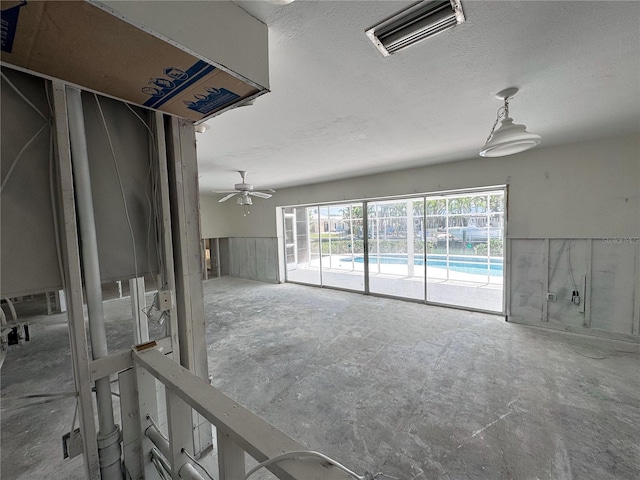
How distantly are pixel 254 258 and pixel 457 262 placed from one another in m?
6.30

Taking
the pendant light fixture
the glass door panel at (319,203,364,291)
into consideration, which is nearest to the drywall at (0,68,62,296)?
the pendant light fixture

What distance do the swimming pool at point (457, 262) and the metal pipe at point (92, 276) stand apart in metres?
6.91

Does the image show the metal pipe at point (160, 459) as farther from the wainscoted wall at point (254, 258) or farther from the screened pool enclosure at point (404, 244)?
the wainscoted wall at point (254, 258)

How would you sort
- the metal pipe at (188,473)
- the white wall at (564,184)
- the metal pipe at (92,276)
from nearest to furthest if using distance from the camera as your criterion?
1. the metal pipe at (188,473)
2. the metal pipe at (92,276)
3. the white wall at (564,184)

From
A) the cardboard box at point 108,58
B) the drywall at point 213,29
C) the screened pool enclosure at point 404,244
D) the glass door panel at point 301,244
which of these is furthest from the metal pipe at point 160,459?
the glass door panel at point 301,244

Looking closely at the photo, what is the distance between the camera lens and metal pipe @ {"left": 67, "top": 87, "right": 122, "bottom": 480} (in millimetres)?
1182

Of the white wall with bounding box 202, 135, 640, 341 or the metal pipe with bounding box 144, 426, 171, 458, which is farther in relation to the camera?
the white wall with bounding box 202, 135, 640, 341

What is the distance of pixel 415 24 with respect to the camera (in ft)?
4.26

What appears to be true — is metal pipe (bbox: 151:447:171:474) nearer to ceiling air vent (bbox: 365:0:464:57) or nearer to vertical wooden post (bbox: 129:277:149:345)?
vertical wooden post (bbox: 129:277:149:345)

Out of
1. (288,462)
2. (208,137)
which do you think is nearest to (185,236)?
(288,462)

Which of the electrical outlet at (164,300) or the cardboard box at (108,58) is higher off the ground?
the cardboard box at (108,58)

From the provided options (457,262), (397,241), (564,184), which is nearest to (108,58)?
(564,184)

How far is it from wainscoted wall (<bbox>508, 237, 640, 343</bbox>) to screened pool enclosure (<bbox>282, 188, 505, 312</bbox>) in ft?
8.79

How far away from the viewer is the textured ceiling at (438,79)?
4.20 ft
